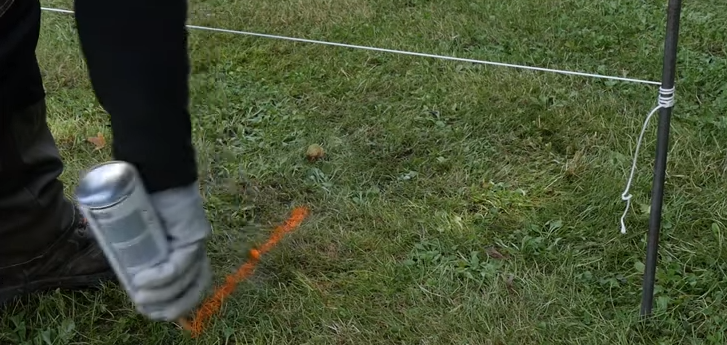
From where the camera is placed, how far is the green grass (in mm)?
1825

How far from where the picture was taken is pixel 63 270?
1935 millimetres

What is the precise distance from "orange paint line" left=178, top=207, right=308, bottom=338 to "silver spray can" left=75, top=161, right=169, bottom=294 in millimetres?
799

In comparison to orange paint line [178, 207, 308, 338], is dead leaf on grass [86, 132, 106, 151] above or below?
above

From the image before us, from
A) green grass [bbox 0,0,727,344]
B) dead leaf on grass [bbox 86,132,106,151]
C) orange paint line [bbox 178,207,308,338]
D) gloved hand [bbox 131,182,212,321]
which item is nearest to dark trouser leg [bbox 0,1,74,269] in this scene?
green grass [bbox 0,0,727,344]

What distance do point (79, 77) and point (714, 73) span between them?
239 cm

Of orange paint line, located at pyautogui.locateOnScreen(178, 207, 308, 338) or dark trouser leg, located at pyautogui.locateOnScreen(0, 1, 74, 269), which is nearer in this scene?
dark trouser leg, located at pyautogui.locateOnScreen(0, 1, 74, 269)

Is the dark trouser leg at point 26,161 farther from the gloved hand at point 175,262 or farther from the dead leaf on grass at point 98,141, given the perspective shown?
the gloved hand at point 175,262

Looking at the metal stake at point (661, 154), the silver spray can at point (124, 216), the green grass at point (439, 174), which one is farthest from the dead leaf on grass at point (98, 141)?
the metal stake at point (661, 154)

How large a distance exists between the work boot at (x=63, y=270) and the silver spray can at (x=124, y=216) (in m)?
0.99

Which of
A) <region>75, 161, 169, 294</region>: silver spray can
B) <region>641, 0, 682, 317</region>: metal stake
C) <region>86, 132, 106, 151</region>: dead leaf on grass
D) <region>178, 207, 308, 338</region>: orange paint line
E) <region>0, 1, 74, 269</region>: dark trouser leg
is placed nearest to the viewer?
<region>75, 161, 169, 294</region>: silver spray can

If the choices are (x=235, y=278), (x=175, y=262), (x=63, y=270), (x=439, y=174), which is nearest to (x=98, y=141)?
(x=63, y=270)

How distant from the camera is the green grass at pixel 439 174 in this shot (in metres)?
1.83

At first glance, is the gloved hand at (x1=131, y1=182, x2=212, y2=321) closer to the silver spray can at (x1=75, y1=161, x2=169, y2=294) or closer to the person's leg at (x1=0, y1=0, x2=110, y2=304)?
the silver spray can at (x1=75, y1=161, x2=169, y2=294)

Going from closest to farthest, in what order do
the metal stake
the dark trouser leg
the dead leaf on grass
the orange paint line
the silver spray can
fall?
the silver spray can
the metal stake
the dark trouser leg
the orange paint line
the dead leaf on grass
